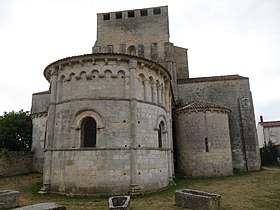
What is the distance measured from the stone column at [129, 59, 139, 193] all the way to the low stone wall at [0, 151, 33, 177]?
1218cm

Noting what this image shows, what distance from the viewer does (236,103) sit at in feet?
72.6

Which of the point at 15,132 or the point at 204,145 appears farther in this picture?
the point at 15,132

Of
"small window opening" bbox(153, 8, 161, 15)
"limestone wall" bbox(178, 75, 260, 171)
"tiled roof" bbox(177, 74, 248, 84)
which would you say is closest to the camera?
"limestone wall" bbox(178, 75, 260, 171)

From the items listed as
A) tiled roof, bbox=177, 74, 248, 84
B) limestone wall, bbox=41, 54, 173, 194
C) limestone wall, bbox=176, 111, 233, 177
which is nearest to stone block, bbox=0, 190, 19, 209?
limestone wall, bbox=41, 54, 173, 194

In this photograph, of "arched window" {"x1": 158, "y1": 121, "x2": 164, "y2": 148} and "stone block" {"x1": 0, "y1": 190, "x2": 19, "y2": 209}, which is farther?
"arched window" {"x1": 158, "y1": 121, "x2": 164, "y2": 148}

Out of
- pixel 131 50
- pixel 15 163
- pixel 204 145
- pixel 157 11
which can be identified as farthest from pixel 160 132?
pixel 157 11

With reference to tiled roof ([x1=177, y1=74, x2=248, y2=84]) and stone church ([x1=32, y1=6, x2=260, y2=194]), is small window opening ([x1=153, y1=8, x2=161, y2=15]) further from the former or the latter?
stone church ([x1=32, y1=6, x2=260, y2=194])

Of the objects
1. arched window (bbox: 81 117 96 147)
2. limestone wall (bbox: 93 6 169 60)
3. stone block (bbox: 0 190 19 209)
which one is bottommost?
stone block (bbox: 0 190 19 209)

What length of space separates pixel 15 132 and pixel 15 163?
634cm

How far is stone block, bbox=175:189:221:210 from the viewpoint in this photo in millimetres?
7135

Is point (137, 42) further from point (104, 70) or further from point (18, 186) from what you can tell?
point (18, 186)

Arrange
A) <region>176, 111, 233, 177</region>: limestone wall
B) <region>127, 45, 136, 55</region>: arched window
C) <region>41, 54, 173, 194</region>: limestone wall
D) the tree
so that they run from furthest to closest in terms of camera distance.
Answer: <region>127, 45, 136, 55</region>: arched window
the tree
<region>176, 111, 233, 177</region>: limestone wall
<region>41, 54, 173, 194</region>: limestone wall

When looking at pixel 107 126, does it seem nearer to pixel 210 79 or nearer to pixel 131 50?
pixel 131 50

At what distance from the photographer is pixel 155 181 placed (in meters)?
11.1
